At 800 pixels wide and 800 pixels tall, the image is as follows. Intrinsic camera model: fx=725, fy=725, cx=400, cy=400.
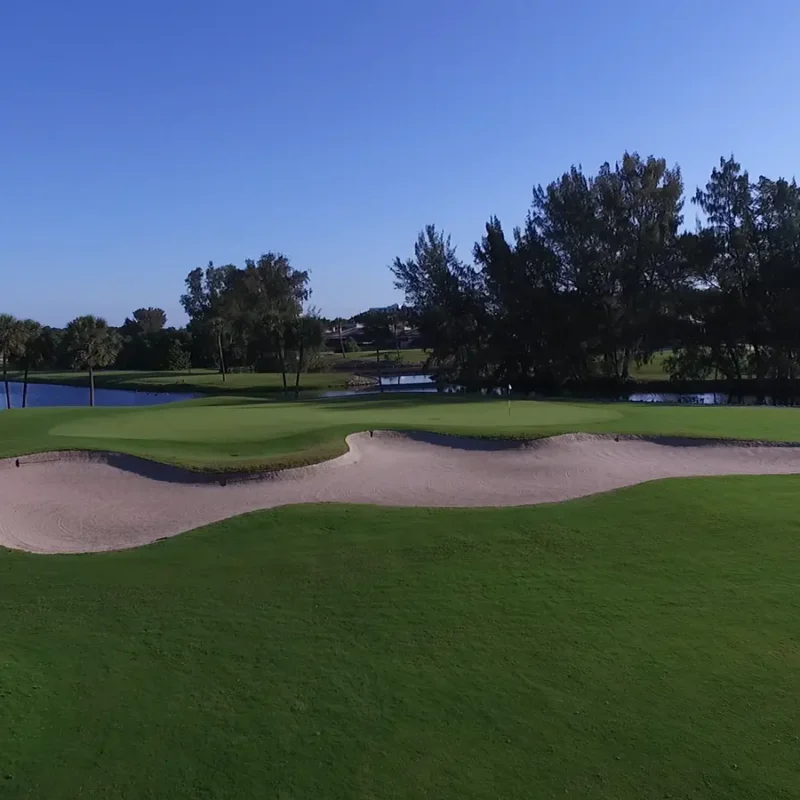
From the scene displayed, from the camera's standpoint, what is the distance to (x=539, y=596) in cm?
762

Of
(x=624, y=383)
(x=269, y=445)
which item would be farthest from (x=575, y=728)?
(x=624, y=383)

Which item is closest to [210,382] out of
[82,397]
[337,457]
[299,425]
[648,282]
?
[82,397]

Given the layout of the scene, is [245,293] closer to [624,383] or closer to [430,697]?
[624,383]

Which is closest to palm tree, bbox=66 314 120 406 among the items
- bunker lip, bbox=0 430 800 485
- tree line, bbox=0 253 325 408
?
tree line, bbox=0 253 325 408

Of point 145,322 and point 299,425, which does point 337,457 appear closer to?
point 299,425

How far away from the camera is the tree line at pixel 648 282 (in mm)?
44656

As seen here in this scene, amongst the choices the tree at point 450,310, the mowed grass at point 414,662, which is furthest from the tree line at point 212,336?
the mowed grass at point 414,662

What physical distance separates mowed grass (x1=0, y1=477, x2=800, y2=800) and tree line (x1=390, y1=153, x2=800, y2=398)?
38.5 meters

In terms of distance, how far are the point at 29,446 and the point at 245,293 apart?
227 feet

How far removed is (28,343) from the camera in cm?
5950

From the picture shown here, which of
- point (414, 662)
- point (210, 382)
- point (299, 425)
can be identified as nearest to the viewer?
point (414, 662)

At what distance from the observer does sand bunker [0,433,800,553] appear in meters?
11.7

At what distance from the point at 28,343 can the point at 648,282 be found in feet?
159

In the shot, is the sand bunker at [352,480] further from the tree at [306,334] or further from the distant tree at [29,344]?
the distant tree at [29,344]
